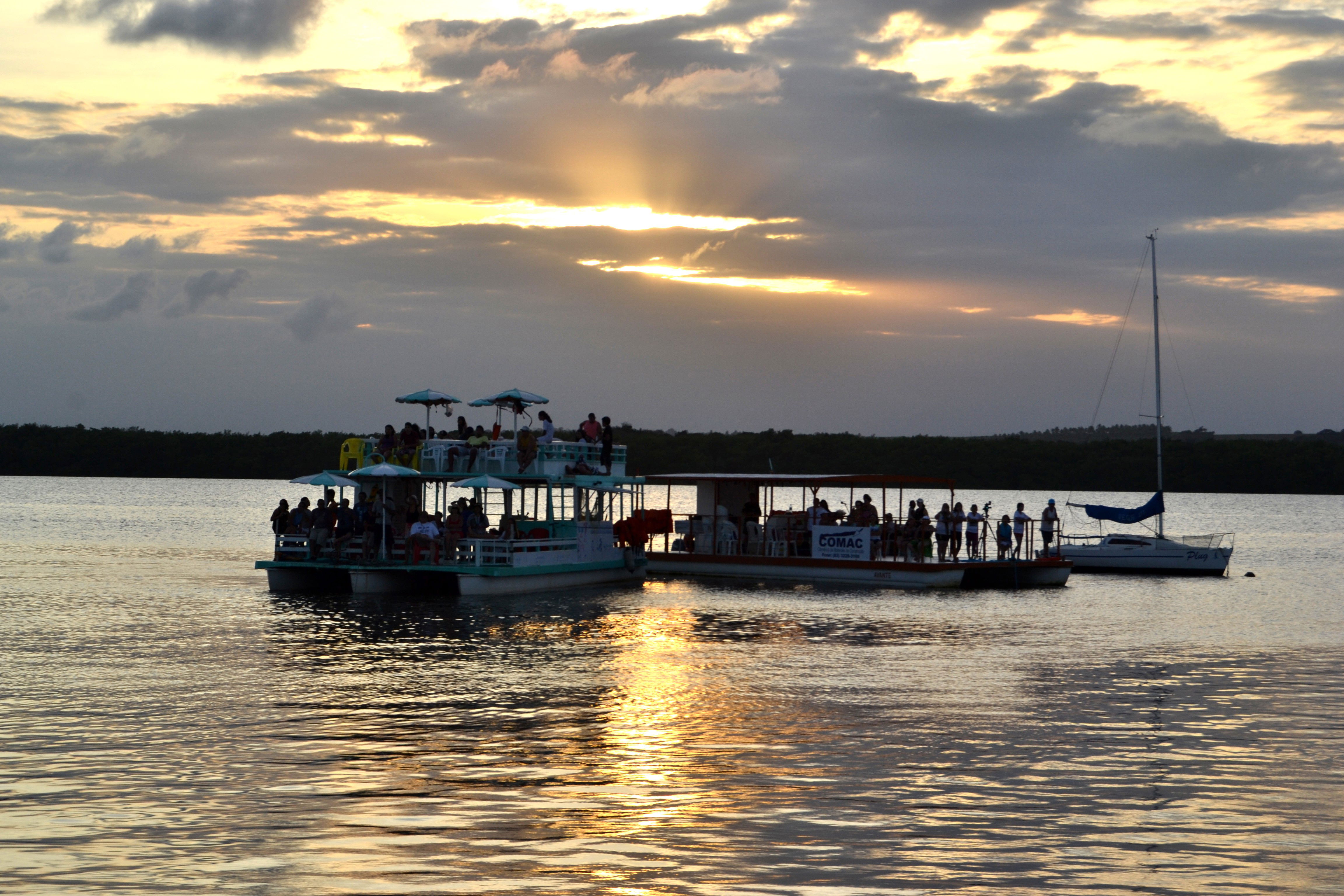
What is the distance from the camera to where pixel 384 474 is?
113 ft

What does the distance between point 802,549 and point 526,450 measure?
39.9 feet

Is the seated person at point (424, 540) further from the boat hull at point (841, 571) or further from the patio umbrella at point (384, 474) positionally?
the boat hull at point (841, 571)

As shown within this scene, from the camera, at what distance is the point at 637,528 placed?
42.7m

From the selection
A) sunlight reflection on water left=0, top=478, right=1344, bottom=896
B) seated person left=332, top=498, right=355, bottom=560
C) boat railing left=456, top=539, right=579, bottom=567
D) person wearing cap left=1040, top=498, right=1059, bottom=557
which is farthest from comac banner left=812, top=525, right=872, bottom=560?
seated person left=332, top=498, right=355, bottom=560

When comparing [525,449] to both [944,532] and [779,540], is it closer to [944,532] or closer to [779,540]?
[779,540]

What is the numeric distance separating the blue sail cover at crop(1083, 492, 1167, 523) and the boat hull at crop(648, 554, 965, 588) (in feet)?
54.7

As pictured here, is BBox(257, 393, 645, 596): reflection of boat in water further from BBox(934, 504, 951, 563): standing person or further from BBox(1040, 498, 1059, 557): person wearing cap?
BBox(1040, 498, 1059, 557): person wearing cap

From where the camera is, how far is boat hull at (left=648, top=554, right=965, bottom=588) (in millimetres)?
42531

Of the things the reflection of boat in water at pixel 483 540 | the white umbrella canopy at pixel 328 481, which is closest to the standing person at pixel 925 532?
the reflection of boat in water at pixel 483 540

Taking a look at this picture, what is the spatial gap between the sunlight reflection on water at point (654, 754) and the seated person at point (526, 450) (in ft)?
18.4

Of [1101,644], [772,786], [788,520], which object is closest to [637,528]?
[788,520]

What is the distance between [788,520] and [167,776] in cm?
3275

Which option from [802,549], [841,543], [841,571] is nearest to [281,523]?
[802,549]

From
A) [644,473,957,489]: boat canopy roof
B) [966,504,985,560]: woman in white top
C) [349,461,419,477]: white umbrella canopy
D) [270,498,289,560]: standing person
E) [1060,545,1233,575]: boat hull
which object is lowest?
[1060,545,1233,575]: boat hull
